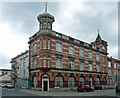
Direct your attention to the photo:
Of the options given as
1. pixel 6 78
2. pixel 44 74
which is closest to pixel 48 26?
pixel 44 74

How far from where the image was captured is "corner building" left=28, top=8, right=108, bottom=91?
95.9ft

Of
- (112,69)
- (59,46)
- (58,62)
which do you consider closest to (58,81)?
(58,62)

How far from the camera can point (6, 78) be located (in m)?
75.1

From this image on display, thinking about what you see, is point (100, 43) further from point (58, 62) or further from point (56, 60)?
point (56, 60)

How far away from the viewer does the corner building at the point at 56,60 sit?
29234 millimetres

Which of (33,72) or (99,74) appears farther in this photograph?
(99,74)

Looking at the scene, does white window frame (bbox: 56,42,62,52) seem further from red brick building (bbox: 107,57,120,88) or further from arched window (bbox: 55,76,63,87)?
red brick building (bbox: 107,57,120,88)

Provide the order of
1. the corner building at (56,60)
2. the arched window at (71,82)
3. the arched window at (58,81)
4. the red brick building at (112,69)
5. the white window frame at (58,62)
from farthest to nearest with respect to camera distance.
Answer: the red brick building at (112,69)
the arched window at (71,82)
the white window frame at (58,62)
the arched window at (58,81)
the corner building at (56,60)

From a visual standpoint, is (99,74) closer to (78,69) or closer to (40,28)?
(78,69)

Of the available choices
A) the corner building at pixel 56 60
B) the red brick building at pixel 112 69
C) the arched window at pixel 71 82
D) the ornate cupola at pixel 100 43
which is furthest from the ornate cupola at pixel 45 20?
the red brick building at pixel 112 69

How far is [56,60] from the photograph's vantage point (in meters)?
31.0

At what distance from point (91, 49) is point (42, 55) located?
1656cm

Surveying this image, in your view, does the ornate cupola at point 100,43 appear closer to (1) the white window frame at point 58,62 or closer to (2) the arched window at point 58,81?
(1) the white window frame at point 58,62

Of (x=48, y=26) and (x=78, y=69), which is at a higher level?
(x=48, y=26)
